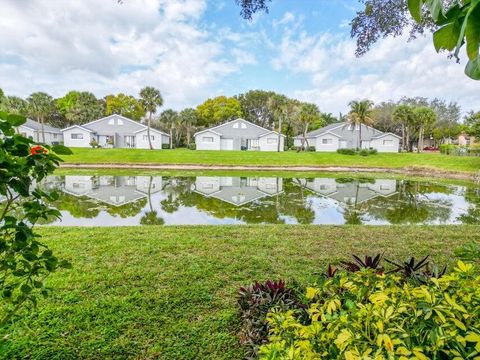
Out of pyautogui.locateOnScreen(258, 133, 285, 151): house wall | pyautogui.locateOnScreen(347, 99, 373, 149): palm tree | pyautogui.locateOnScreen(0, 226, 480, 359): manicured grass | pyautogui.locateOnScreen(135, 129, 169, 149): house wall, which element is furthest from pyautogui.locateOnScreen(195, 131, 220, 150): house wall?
pyautogui.locateOnScreen(0, 226, 480, 359): manicured grass

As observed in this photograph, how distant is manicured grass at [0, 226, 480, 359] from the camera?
2.72 m

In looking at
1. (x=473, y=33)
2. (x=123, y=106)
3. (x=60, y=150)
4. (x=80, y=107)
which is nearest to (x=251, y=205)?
(x=60, y=150)

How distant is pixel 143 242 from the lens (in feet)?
17.0

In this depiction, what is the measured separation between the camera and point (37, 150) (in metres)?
1.61

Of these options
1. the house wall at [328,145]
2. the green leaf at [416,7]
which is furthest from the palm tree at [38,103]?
the green leaf at [416,7]

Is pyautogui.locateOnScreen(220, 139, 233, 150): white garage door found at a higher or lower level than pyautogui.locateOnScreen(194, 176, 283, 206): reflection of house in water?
higher

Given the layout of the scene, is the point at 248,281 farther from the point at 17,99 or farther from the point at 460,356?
the point at 17,99

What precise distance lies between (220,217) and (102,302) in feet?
18.7

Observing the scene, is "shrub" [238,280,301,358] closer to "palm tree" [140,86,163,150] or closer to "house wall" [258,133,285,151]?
"palm tree" [140,86,163,150]

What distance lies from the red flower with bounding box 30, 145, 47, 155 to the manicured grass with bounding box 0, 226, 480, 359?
999 mm

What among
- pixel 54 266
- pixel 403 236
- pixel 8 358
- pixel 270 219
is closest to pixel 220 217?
pixel 270 219

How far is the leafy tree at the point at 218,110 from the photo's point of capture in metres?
55.1

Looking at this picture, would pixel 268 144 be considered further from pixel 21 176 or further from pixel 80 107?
pixel 21 176

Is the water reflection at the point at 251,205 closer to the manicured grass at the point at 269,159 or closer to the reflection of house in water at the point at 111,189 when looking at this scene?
the reflection of house in water at the point at 111,189
